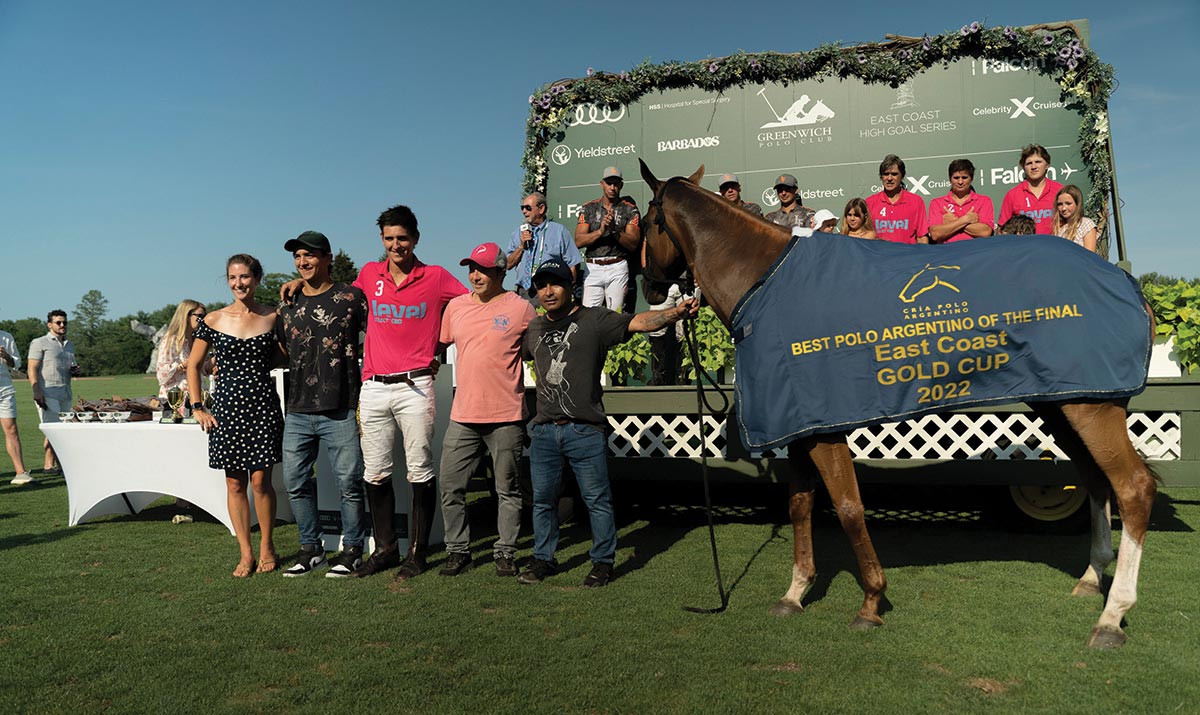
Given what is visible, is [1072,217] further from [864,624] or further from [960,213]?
[864,624]

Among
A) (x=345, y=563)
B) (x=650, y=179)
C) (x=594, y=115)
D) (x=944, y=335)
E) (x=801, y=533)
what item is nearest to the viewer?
(x=944, y=335)

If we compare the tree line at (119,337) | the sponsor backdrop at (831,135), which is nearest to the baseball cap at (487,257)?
the sponsor backdrop at (831,135)

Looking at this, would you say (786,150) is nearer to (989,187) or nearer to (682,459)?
(989,187)

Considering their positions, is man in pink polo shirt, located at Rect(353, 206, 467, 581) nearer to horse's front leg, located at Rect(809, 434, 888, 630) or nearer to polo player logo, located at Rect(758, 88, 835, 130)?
horse's front leg, located at Rect(809, 434, 888, 630)

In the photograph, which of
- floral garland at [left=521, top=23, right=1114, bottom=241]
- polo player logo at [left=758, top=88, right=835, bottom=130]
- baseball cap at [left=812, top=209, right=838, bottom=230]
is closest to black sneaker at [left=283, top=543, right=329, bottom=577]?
baseball cap at [left=812, top=209, right=838, bottom=230]

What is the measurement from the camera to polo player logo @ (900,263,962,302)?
13.1 feet

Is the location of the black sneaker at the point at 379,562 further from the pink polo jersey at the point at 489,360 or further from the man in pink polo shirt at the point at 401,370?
the pink polo jersey at the point at 489,360

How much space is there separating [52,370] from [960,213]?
11.4 meters

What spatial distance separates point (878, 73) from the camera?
966 cm

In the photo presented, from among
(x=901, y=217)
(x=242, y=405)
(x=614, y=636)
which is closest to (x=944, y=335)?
(x=614, y=636)

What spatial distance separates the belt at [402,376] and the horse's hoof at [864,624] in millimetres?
3084

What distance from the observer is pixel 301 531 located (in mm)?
5527

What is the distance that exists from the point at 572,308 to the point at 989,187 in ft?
22.1

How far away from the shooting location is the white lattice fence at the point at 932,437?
5445 mm
